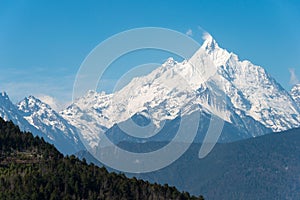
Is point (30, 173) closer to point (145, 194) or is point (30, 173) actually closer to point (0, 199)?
point (0, 199)

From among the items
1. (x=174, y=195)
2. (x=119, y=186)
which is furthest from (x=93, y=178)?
(x=174, y=195)

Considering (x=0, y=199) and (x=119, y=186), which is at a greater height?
(x=119, y=186)

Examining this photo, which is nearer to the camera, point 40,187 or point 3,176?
point 40,187

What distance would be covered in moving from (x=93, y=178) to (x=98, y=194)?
340 inches

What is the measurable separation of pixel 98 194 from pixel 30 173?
18.8 metres

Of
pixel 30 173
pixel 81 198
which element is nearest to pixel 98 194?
pixel 81 198

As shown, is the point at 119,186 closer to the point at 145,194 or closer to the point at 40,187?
the point at 145,194

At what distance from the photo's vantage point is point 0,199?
17850 centimetres

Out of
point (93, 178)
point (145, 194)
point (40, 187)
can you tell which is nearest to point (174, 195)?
point (145, 194)

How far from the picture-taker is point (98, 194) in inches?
7397

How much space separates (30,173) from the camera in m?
193

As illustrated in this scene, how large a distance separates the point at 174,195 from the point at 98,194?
2225 cm

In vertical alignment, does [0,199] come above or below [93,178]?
below

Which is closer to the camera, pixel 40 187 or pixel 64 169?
pixel 40 187
